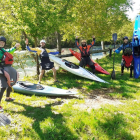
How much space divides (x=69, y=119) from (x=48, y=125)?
448 mm

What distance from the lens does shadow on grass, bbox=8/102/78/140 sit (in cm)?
245

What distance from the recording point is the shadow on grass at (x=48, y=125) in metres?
2.45

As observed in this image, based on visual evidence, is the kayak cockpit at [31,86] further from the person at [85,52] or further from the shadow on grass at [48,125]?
the person at [85,52]

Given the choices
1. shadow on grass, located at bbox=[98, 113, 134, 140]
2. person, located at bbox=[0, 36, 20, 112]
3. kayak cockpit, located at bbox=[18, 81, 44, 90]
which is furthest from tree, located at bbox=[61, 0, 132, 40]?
shadow on grass, located at bbox=[98, 113, 134, 140]

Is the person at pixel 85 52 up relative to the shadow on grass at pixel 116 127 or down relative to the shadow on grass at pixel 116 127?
up

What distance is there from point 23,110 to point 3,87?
2.38ft

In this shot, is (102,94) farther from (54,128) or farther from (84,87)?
(54,128)

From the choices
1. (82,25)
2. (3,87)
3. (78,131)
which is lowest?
(78,131)

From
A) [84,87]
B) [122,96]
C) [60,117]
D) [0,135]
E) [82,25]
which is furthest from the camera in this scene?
[82,25]

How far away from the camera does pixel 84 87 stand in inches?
194

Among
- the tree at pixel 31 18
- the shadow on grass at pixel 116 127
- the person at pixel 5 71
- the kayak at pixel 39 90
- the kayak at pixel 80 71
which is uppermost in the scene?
the tree at pixel 31 18

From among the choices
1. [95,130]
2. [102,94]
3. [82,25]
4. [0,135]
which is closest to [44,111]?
[0,135]

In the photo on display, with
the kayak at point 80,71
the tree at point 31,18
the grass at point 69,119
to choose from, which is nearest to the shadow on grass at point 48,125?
the grass at point 69,119

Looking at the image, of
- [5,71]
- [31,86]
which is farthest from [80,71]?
[5,71]
